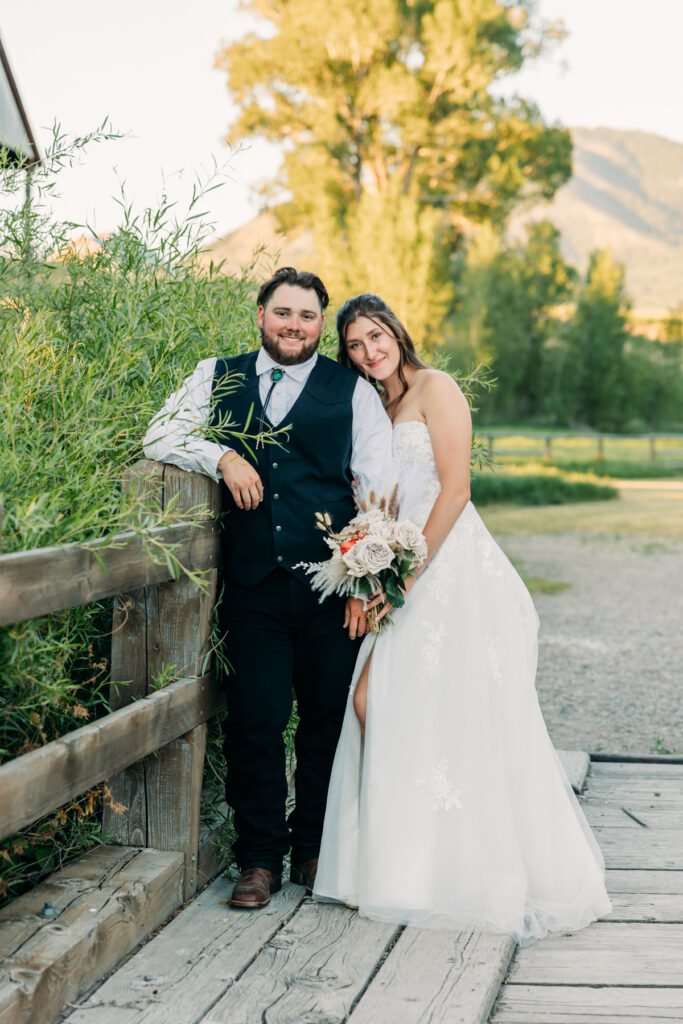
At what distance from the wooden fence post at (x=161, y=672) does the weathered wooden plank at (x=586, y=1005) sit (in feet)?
3.42

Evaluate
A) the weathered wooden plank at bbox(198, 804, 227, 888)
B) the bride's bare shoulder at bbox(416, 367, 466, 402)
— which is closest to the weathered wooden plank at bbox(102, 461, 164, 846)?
the weathered wooden plank at bbox(198, 804, 227, 888)

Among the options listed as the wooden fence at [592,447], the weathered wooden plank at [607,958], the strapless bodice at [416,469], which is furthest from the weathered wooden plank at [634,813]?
the wooden fence at [592,447]

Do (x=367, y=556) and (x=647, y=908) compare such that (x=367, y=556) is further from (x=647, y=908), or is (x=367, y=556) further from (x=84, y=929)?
(x=647, y=908)

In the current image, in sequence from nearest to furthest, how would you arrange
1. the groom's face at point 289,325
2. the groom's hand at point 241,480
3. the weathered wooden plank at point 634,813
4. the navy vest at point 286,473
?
the groom's hand at point 241,480, the navy vest at point 286,473, the groom's face at point 289,325, the weathered wooden plank at point 634,813

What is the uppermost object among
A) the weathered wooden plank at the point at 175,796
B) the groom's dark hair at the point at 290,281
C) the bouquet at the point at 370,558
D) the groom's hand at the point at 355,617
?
the groom's dark hair at the point at 290,281

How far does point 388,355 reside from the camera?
355cm

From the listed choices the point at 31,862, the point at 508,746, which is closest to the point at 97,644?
the point at 31,862

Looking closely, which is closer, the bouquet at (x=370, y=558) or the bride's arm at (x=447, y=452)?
the bouquet at (x=370, y=558)

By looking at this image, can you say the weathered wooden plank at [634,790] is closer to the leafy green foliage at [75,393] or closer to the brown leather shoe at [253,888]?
the brown leather shoe at [253,888]

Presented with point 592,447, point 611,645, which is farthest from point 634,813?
point 592,447

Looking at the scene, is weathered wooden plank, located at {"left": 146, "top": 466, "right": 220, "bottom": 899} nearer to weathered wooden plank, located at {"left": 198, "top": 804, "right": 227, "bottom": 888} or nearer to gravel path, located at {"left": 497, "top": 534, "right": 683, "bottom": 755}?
weathered wooden plank, located at {"left": 198, "top": 804, "right": 227, "bottom": 888}

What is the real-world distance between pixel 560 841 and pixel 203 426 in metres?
1.67

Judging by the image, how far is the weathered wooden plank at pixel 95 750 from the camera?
7.44ft

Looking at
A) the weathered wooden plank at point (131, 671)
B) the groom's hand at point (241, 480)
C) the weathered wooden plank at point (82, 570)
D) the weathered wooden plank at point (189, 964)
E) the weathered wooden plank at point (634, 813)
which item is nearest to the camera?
the weathered wooden plank at point (82, 570)
